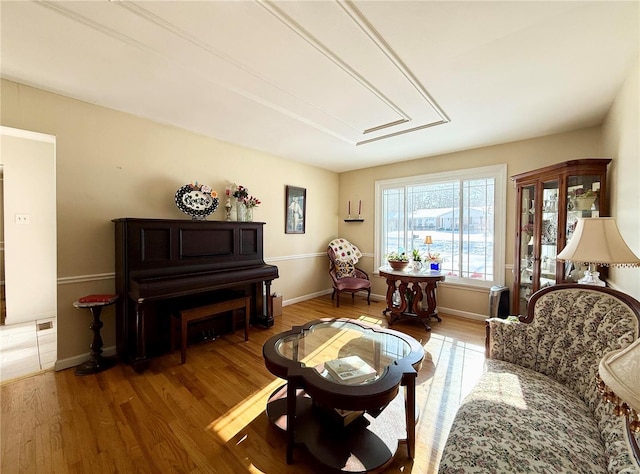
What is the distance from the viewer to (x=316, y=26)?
1546 millimetres

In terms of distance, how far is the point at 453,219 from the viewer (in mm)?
4070

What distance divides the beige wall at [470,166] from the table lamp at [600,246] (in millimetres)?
2093

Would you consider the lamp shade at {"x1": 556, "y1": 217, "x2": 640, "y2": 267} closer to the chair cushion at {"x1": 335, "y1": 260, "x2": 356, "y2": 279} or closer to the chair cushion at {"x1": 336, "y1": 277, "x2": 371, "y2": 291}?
the chair cushion at {"x1": 336, "y1": 277, "x2": 371, "y2": 291}

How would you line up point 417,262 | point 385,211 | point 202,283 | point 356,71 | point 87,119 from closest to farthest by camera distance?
point 356,71 → point 87,119 → point 202,283 → point 417,262 → point 385,211

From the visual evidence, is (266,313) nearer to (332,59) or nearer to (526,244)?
(332,59)

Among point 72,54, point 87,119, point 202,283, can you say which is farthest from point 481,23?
point 87,119

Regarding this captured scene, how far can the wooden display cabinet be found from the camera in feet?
8.35

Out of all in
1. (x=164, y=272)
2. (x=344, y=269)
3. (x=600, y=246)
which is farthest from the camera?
(x=344, y=269)

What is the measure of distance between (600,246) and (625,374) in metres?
1.37

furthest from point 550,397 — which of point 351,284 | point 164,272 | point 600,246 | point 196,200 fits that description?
point 196,200

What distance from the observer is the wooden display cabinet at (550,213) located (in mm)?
2545

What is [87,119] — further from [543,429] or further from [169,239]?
[543,429]

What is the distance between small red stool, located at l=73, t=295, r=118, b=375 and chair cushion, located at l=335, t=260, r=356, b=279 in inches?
127

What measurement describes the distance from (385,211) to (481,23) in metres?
3.44
